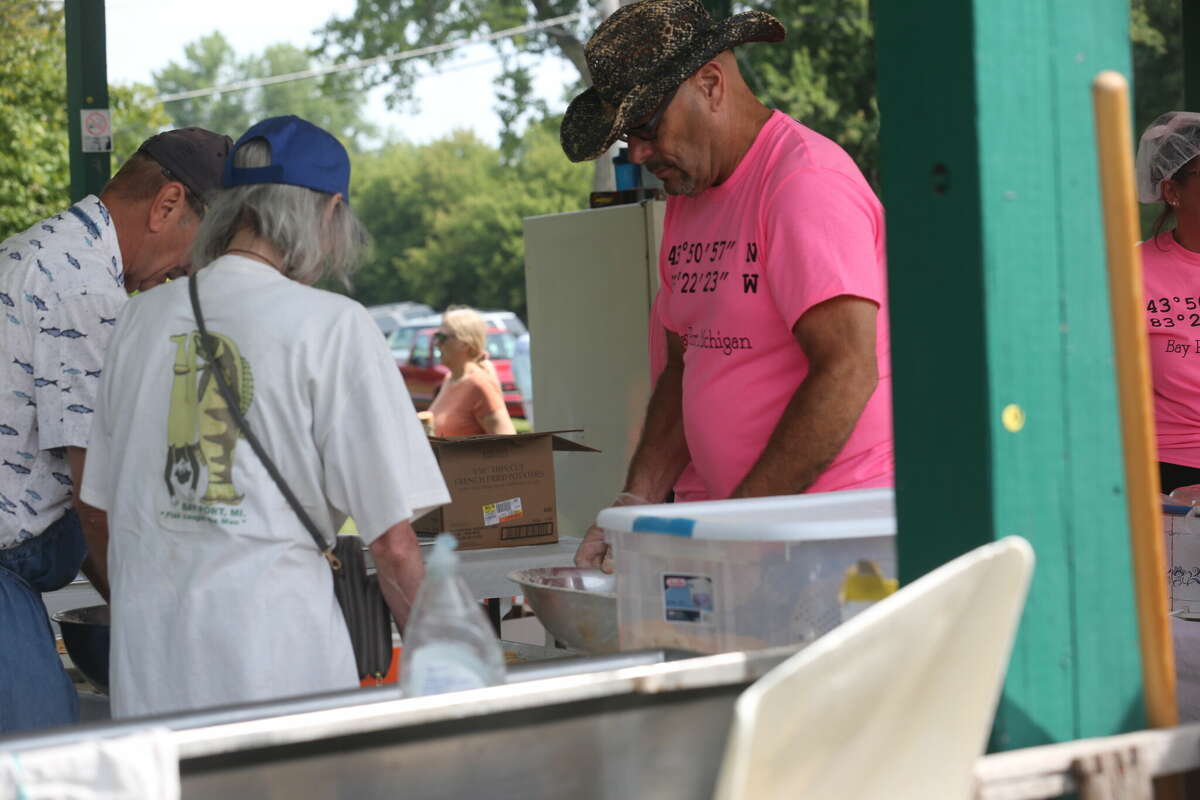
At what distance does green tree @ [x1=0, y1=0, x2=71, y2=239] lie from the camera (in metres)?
16.7

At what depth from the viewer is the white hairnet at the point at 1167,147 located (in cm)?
402

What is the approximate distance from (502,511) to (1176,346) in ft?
6.19

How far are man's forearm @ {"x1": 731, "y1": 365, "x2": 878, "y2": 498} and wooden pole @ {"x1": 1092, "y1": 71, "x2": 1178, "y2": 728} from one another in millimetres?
1063

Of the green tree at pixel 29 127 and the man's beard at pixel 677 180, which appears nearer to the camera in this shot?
the man's beard at pixel 677 180

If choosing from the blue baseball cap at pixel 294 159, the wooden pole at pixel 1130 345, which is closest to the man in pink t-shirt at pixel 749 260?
the blue baseball cap at pixel 294 159

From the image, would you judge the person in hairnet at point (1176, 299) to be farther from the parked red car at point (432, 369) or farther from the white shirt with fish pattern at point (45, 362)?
the parked red car at point (432, 369)

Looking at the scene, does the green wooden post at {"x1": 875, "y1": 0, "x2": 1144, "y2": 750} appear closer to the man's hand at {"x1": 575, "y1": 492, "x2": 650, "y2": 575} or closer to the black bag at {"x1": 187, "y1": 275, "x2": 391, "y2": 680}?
the black bag at {"x1": 187, "y1": 275, "x2": 391, "y2": 680}

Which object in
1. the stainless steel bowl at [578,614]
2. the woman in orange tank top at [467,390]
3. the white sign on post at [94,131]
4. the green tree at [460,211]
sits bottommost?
the stainless steel bowl at [578,614]

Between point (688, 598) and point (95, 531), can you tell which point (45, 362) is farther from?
point (688, 598)

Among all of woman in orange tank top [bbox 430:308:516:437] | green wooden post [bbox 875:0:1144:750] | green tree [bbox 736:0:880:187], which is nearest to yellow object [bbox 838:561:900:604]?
green wooden post [bbox 875:0:1144:750]

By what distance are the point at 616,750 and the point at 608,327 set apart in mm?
4360

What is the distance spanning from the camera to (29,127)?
55.1ft

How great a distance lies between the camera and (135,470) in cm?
227

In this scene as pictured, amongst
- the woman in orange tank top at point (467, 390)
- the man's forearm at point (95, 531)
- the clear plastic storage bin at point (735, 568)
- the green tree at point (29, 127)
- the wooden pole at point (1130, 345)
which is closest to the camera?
the wooden pole at point (1130, 345)
